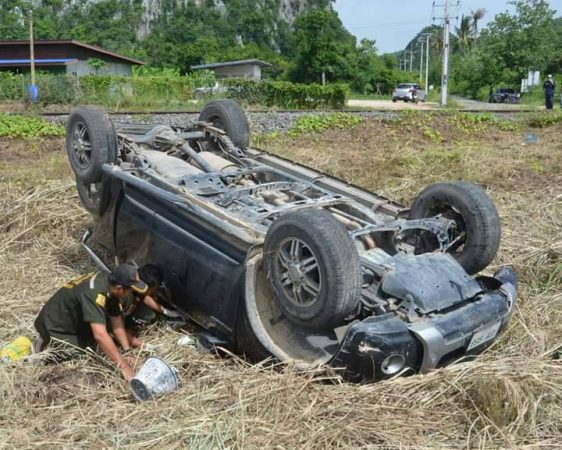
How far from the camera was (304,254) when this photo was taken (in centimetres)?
347

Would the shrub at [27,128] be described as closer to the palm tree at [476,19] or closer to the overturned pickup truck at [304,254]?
the overturned pickup truck at [304,254]

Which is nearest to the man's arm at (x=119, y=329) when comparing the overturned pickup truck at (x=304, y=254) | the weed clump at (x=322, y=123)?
the overturned pickup truck at (x=304, y=254)

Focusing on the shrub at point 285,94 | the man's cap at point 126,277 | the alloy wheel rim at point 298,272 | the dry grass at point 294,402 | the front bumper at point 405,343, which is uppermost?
the shrub at point 285,94

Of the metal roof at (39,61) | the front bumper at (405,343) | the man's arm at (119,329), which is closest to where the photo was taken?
the front bumper at (405,343)

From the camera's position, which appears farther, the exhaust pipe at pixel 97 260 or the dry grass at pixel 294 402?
the exhaust pipe at pixel 97 260

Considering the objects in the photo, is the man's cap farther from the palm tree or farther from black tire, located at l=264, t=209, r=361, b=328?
the palm tree

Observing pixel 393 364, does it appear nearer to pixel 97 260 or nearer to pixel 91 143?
pixel 97 260

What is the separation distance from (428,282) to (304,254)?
2.31ft

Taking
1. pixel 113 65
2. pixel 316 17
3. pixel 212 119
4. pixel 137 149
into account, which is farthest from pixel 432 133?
pixel 316 17

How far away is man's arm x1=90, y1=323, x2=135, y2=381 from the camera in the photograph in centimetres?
380

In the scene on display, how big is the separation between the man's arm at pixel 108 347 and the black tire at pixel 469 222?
1.95 m

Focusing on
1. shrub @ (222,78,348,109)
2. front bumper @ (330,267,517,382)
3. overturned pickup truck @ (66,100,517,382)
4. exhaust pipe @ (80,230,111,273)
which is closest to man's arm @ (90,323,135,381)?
overturned pickup truck @ (66,100,517,382)

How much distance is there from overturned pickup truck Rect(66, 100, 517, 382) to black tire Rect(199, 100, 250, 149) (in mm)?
569

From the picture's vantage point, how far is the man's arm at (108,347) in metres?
3.80
